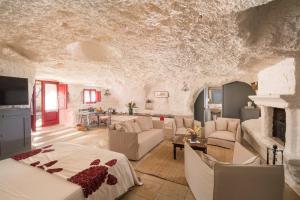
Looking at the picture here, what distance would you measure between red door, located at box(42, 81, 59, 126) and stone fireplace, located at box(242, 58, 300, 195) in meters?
8.21

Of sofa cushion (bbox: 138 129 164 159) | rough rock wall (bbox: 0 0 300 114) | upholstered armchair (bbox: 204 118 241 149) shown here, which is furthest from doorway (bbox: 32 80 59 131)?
upholstered armchair (bbox: 204 118 241 149)

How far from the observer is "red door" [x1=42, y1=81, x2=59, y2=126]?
7332mm

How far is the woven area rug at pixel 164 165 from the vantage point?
302 centimetres

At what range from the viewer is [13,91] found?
13.0 ft

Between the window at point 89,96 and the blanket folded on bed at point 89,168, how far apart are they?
5762 mm

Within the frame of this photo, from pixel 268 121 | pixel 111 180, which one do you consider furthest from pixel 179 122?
pixel 111 180

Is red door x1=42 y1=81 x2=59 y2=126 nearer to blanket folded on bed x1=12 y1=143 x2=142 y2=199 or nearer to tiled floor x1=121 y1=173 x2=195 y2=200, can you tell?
Answer: blanket folded on bed x1=12 y1=143 x2=142 y2=199

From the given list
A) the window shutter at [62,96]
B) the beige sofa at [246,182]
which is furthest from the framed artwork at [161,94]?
the beige sofa at [246,182]

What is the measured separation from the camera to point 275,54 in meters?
2.70

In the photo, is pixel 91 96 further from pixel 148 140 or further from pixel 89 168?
pixel 89 168

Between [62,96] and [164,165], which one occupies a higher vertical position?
[62,96]

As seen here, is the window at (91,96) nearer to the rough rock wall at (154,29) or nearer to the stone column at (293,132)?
the rough rock wall at (154,29)

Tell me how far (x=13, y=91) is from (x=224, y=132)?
5.70 meters

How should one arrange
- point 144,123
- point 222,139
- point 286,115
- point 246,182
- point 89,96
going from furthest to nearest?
point 89,96 → point 144,123 → point 222,139 → point 286,115 → point 246,182
